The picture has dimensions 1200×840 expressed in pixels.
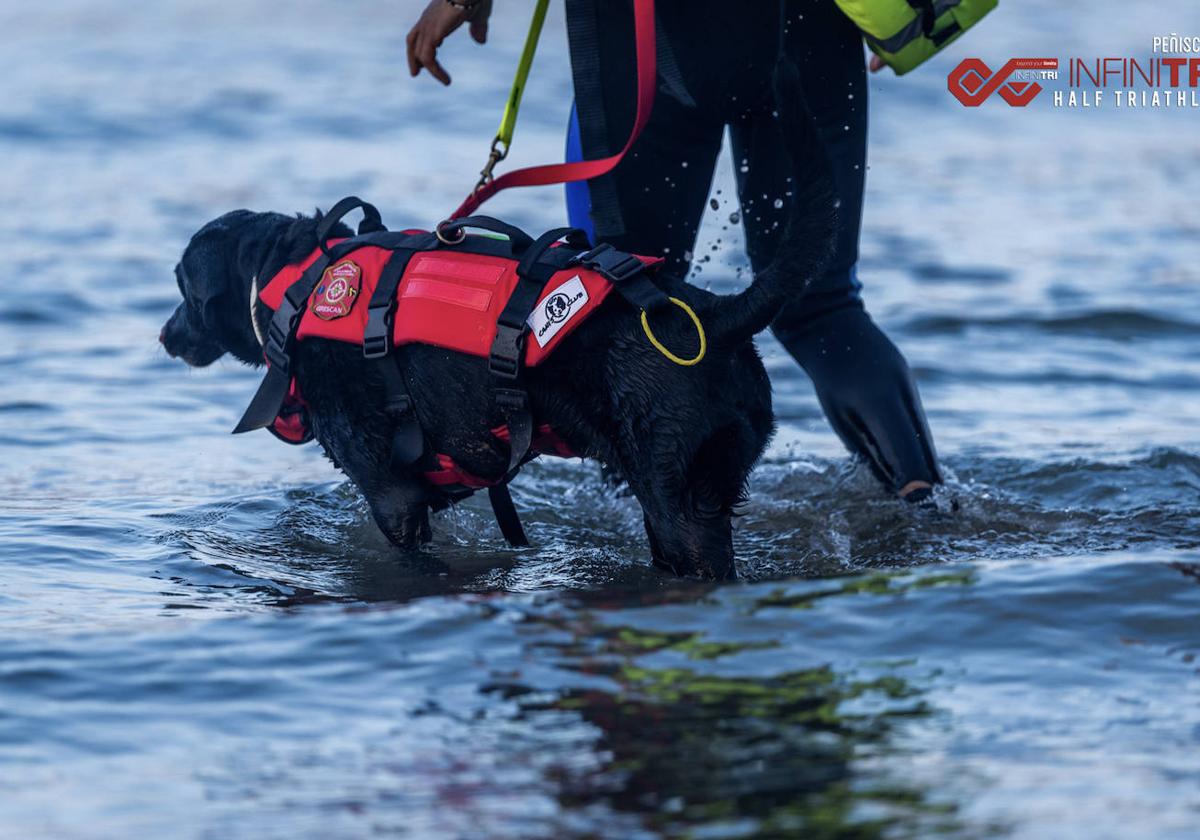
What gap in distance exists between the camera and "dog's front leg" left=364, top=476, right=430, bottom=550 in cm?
386

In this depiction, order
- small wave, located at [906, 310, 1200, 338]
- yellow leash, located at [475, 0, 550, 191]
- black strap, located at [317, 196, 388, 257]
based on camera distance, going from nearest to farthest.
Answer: yellow leash, located at [475, 0, 550, 191], black strap, located at [317, 196, 388, 257], small wave, located at [906, 310, 1200, 338]

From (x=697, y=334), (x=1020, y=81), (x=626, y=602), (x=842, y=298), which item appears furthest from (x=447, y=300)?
(x=1020, y=81)

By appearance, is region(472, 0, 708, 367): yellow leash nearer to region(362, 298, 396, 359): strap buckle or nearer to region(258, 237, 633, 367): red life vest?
region(258, 237, 633, 367): red life vest

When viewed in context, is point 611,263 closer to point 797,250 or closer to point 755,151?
point 797,250

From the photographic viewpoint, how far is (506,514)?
4012 millimetres

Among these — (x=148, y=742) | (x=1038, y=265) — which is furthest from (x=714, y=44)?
(x=1038, y=265)

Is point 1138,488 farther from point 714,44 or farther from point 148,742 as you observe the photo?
point 148,742

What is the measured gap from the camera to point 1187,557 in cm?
343

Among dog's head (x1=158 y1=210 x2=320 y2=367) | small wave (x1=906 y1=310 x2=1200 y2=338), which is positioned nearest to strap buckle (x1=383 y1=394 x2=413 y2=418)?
dog's head (x1=158 y1=210 x2=320 y2=367)

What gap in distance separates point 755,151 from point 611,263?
1.95ft

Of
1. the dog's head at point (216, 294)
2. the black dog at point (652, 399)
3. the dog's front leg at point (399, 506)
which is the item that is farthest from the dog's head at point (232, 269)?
the dog's front leg at point (399, 506)

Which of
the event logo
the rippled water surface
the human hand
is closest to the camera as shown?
the rippled water surface

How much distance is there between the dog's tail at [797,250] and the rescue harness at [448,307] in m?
0.09

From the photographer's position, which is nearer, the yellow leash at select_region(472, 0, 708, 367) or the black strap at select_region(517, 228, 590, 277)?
the yellow leash at select_region(472, 0, 708, 367)
